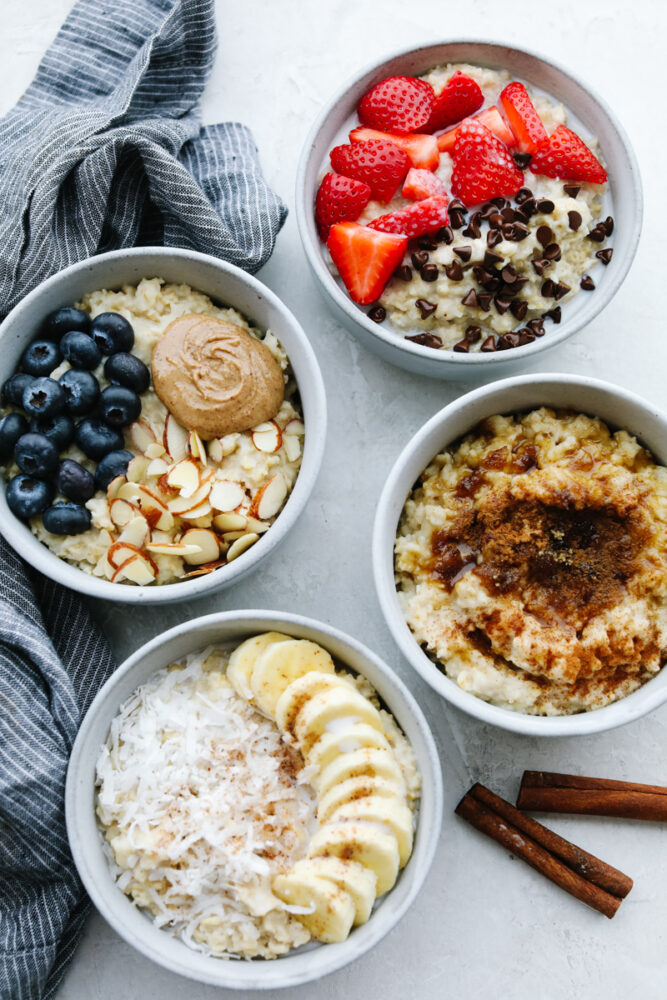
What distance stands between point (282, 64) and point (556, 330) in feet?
3.89

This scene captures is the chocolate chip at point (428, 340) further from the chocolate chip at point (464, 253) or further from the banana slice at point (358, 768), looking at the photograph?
the banana slice at point (358, 768)

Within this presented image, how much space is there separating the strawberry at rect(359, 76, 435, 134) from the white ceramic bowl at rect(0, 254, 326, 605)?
2.00 ft

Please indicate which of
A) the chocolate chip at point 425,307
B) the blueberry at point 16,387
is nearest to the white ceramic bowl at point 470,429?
the chocolate chip at point 425,307

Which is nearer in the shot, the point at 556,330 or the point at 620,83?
the point at 556,330

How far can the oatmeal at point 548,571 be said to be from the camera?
2.16 metres

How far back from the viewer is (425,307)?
2.35 meters

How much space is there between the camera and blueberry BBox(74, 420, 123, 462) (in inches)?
87.4

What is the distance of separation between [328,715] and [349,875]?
345 millimetres

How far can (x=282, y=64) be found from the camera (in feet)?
8.90

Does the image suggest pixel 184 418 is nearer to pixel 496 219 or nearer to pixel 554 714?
pixel 496 219

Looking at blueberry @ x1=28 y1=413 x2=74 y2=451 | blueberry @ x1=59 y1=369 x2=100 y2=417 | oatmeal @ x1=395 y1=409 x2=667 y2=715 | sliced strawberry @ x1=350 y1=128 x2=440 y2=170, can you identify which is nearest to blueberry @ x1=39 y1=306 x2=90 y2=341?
blueberry @ x1=59 y1=369 x2=100 y2=417

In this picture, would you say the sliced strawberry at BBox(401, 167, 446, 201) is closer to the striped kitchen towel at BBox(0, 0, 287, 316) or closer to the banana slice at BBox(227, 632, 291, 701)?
the striped kitchen towel at BBox(0, 0, 287, 316)

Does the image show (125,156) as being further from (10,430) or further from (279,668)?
(279,668)

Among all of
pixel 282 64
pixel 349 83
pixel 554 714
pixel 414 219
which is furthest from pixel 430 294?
pixel 554 714
